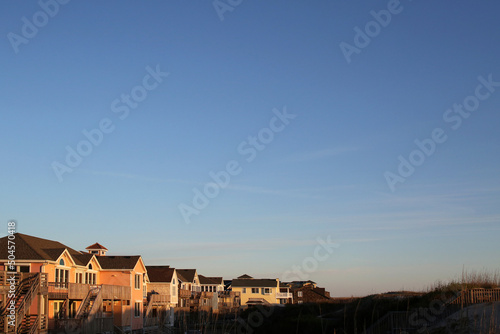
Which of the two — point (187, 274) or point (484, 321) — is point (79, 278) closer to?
point (187, 274)

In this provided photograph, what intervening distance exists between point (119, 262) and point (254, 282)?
53.8m

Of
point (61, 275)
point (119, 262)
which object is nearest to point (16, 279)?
point (61, 275)

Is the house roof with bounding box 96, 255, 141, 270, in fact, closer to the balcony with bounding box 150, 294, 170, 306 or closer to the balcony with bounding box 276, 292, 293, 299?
the balcony with bounding box 150, 294, 170, 306

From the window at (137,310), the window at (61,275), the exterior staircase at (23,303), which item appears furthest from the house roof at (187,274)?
the exterior staircase at (23,303)

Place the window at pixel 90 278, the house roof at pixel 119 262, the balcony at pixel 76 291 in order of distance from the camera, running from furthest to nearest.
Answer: the house roof at pixel 119 262, the window at pixel 90 278, the balcony at pixel 76 291

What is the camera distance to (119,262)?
51.6 meters

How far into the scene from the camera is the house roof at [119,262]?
51094 millimetres

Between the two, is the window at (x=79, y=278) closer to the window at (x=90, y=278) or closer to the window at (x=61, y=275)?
the window at (x=90, y=278)

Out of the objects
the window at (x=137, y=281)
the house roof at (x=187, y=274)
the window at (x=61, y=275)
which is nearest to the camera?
the window at (x=61, y=275)

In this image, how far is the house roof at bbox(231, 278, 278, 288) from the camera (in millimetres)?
101312

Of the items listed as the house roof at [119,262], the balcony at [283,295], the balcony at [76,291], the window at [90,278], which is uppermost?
the house roof at [119,262]

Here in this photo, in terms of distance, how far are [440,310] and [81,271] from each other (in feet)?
99.6

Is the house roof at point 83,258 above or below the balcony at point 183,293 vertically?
above

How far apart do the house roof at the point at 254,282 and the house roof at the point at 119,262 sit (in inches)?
1996
